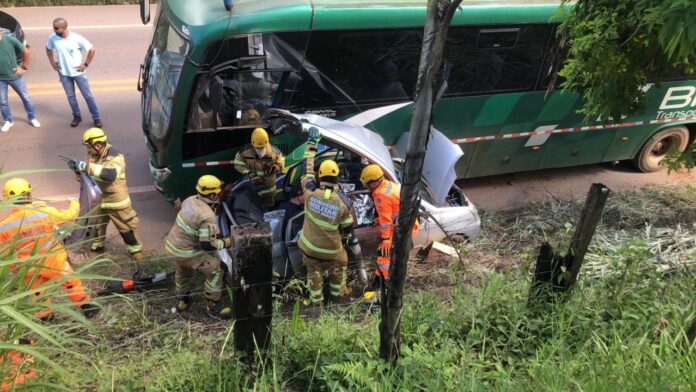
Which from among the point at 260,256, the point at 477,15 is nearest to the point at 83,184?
the point at 260,256

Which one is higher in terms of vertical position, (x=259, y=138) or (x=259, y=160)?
(x=259, y=138)

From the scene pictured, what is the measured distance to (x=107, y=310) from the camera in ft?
14.4

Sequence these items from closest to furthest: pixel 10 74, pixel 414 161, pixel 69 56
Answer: pixel 414 161, pixel 10 74, pixel 69 56

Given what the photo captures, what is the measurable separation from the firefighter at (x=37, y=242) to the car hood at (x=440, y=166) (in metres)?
3.32

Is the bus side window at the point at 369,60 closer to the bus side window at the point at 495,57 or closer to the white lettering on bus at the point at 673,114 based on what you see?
the bus side window at the point at 495,57

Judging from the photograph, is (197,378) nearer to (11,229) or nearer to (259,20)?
(11,229)

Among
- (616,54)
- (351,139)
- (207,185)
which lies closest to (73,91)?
(207,185)

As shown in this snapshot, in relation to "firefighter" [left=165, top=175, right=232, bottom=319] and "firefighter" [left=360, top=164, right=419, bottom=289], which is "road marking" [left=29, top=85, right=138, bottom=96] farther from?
"firefighter" [left=360, top=164, right=419, bottom=289]

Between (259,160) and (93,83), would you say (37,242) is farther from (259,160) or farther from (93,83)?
(93,83)

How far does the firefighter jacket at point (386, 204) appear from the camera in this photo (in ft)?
16.8

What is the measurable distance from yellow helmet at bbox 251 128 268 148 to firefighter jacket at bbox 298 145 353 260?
3.47 feet

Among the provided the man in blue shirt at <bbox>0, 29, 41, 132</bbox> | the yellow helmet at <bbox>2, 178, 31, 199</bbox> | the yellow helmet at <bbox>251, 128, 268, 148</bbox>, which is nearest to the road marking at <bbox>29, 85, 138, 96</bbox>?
the man in blue shirt at <bbox>0, 29, 41, 132</bbox>

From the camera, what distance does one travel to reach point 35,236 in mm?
2715

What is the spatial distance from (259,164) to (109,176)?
1556 mm
